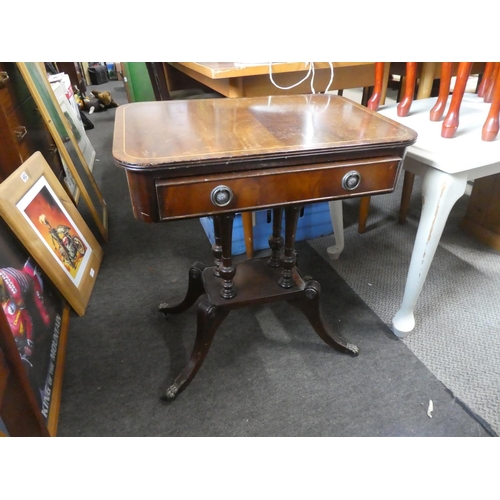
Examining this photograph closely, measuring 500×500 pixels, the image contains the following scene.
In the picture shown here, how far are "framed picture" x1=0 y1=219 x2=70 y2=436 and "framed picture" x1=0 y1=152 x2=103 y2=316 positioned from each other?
3 cm

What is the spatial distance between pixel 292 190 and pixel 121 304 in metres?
0.81

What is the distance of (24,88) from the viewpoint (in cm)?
130

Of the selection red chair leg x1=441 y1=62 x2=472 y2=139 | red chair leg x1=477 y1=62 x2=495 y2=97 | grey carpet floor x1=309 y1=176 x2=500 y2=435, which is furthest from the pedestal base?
red chair leg x1=477 y1=62 x2=495 y2=97

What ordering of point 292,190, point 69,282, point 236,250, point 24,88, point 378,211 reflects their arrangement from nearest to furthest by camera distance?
point 292,190 < point 69,282 < point 24,88 < point 236,250 < point 378,211

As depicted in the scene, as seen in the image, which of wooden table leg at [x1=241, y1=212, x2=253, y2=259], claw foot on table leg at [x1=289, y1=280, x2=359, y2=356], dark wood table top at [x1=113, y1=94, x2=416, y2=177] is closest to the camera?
dark wood table top at [x1=113, y1=94, x2=416, y2=177]

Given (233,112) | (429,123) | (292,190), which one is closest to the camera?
(292,190)

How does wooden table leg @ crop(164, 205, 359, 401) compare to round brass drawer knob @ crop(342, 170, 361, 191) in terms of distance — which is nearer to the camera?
round brass drawer knob @ crop(342, 170, 361, 191)

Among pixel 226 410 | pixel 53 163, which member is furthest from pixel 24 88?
pixel 226 410

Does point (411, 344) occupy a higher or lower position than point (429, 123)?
lower

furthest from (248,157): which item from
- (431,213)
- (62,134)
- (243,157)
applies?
(62,134)

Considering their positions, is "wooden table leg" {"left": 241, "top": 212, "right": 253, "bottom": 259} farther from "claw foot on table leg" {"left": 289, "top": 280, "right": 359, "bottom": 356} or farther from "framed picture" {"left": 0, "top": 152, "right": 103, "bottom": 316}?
"framed picture" {"left": 0, "top": 152, "right": 103, "bottom": 316}

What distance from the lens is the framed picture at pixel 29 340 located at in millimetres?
663

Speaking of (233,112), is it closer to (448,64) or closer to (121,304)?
(448,64)

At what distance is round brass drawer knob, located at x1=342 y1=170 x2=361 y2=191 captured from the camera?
2.19ft
